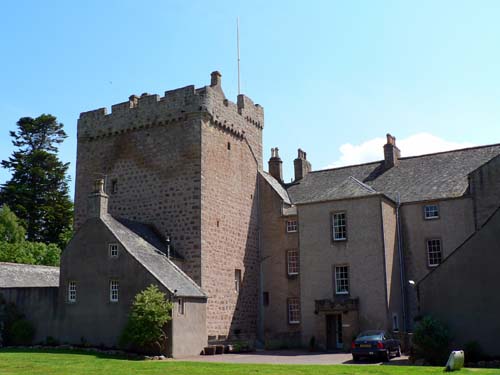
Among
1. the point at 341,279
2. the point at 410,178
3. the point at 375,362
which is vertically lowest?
the point at 375,362

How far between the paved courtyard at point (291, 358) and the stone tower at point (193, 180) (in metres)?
4.58

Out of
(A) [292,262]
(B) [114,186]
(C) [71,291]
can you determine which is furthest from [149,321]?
(A) [292,262]

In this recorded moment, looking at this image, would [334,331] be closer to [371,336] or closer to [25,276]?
[371,336]

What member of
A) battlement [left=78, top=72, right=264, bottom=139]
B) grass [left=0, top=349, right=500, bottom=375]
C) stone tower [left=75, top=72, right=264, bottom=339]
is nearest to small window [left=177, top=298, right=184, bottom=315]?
grass [left=0, top=349, right=500, bottom=375]

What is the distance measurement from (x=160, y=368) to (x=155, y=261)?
31.8ft

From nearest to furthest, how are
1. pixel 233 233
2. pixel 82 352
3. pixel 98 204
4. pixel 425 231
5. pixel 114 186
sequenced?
pixel 82 352
pixel 98 204
pixel 425 231
pixel 233 233
pixel 114 186

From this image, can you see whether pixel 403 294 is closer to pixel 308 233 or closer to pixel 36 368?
pixel 308 233

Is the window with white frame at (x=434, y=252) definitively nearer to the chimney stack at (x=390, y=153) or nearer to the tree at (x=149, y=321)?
the chimney stack at (x=390, y=153)

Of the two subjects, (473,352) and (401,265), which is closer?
(473,352)

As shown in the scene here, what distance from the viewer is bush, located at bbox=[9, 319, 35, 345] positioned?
30.9 metres

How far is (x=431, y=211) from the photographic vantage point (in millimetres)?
34562

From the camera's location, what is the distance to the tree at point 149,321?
26562 millimetres

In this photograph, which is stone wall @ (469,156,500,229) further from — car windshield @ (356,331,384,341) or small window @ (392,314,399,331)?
car windshield @ (356,331,384,341)

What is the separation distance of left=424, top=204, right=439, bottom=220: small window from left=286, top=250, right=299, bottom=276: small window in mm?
7998
